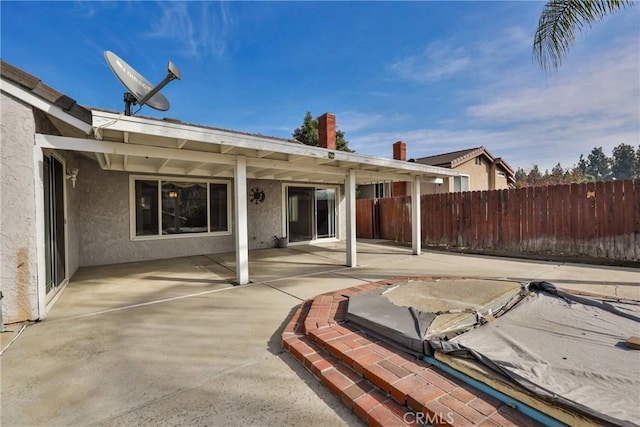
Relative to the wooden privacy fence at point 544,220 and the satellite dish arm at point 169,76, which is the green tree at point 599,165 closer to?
the wooden privacy fence at point 544,220

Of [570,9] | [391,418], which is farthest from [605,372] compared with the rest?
[570,9]

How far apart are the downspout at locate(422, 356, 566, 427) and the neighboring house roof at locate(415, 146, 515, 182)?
47.8 feet

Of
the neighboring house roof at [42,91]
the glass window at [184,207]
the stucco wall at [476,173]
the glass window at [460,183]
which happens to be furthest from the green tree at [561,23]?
the stucco wall at [476,173]

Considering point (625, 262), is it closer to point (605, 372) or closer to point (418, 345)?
point (605, 372)

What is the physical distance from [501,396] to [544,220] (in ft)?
26.8

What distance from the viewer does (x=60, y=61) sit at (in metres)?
8.21

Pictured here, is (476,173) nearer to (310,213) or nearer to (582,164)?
(310,213)

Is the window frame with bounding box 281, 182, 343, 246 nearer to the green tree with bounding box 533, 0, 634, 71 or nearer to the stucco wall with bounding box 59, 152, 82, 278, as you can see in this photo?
the stucco wall with bounding box 59, 152, 82, 278

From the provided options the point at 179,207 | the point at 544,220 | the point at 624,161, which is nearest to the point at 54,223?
the point at 179,207

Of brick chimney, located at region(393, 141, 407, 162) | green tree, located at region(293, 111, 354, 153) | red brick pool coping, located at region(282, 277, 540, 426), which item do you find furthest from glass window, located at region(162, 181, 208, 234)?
green tree, located at region(293, 111, 354, 153)

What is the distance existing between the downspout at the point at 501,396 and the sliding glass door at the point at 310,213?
8.68 meters

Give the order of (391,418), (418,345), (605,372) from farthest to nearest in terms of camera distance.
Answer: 1. (418,345)
2. (605,372)
3. (391,418)

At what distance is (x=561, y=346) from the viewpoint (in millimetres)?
2346

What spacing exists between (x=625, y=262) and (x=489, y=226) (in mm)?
3092
